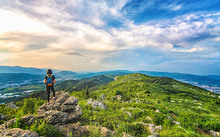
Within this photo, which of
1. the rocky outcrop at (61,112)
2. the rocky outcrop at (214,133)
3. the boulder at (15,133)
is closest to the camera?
the boulder at (15,133)

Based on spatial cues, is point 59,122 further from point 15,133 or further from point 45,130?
point 15,133

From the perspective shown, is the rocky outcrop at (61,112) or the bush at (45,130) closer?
the bush at (45,130)

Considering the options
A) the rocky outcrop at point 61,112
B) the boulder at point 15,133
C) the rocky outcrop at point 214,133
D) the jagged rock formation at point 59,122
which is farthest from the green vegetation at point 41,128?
the rocky outcrop at point 214,133

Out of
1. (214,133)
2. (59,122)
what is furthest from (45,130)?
(214,133)

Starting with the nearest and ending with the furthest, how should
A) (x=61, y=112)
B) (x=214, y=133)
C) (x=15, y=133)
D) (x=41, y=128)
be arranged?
A: 1. (x=15, y=133)
2. (x=41, y=128)
3. (x=61, y=112)
4. (x=214, y=133)

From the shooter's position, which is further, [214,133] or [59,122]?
[214,133]

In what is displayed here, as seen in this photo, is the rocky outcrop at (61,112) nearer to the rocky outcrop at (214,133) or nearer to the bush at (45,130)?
the bush at (45,130)

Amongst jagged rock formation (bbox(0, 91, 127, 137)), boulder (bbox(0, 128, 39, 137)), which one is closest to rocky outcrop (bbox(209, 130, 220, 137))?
jagged rock formation (bbox(0, 91, 127, 137))

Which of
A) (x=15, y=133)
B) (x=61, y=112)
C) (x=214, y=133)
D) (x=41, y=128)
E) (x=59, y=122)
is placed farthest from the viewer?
(x=214, y=133)

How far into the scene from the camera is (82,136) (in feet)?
28.2

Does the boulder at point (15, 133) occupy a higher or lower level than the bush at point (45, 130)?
higher

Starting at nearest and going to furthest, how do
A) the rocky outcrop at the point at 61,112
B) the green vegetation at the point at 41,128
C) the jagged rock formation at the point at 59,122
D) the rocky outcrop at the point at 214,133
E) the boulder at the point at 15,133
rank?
the boulder at the point at 15,133 → the jagged rock formation at the point at 59,122 → the green vegetation at the point at 41,128 → the rocky outcrop at the point at 61,112 → the rocky outcrop at the point at 214,133

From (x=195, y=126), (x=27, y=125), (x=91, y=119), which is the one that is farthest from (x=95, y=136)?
(x=195, y=126)

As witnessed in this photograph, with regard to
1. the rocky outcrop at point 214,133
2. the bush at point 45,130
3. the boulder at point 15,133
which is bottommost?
the rocky outcrop at point 214,133
